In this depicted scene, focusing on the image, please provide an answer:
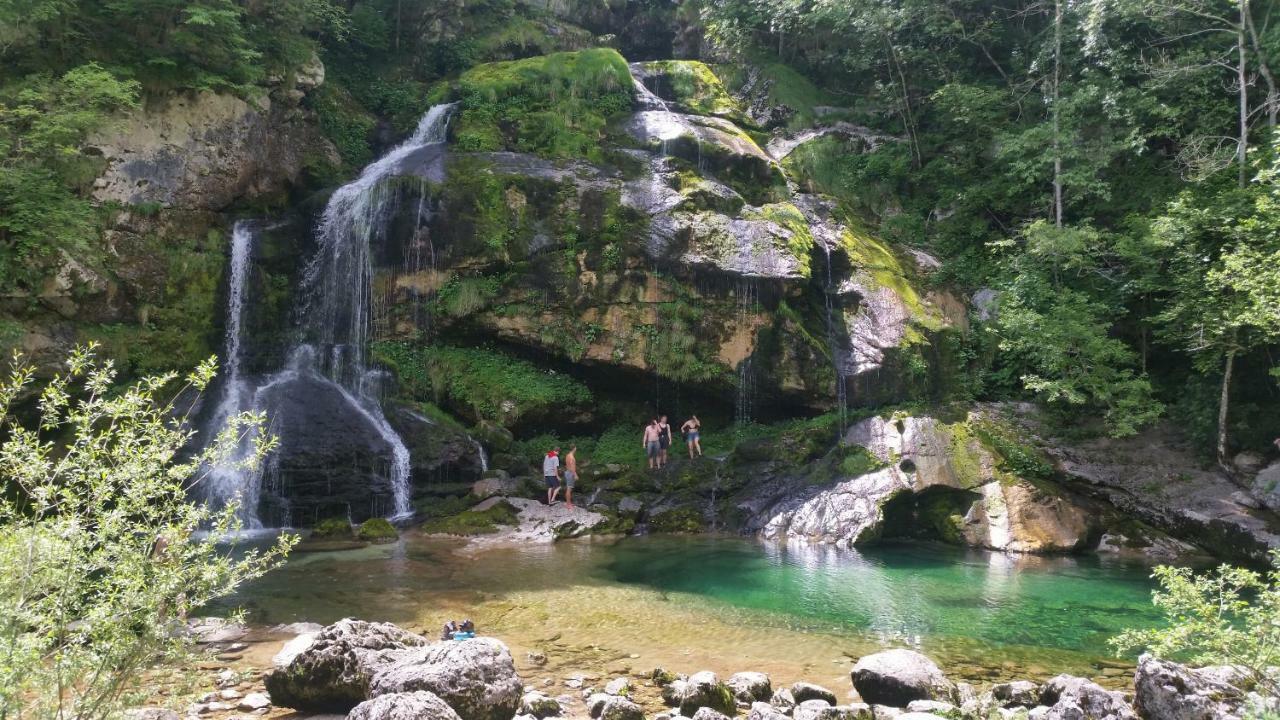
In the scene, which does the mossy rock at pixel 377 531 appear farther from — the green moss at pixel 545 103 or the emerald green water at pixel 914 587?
the green moss at pixel 545 103

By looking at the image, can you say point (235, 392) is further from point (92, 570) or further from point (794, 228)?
point (794, 228)

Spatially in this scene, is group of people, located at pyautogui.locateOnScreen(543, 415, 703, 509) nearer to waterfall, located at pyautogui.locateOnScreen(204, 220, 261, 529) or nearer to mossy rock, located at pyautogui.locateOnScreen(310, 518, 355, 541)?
mossy rock, located at pyautogui.locateOnScreen(310, 518, 355, 541)

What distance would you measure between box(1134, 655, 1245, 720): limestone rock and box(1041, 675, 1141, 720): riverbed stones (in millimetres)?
202

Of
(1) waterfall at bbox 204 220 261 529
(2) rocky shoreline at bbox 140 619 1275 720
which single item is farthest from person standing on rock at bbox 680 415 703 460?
(2) rocky shoreline at bbox 140 619 1275 720

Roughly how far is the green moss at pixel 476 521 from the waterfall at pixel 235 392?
375 centimetres

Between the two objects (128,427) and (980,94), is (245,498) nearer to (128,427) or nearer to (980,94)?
(128,427)

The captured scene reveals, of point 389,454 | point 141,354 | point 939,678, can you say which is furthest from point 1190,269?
point 141,354

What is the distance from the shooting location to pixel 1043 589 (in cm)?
1127

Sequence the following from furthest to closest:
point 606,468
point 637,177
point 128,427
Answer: point 637,177 < point 606,468 < point 128,427

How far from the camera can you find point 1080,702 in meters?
6.10

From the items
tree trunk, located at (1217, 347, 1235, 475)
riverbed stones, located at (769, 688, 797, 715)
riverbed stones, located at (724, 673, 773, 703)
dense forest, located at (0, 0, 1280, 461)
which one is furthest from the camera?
tree trunk, located at (1217, 347, 1235, 475)

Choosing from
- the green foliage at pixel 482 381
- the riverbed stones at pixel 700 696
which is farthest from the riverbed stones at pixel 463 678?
the green foliage at pixel 482 381

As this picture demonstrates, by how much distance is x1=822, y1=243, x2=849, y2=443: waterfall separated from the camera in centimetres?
1864

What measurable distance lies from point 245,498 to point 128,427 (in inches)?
504
